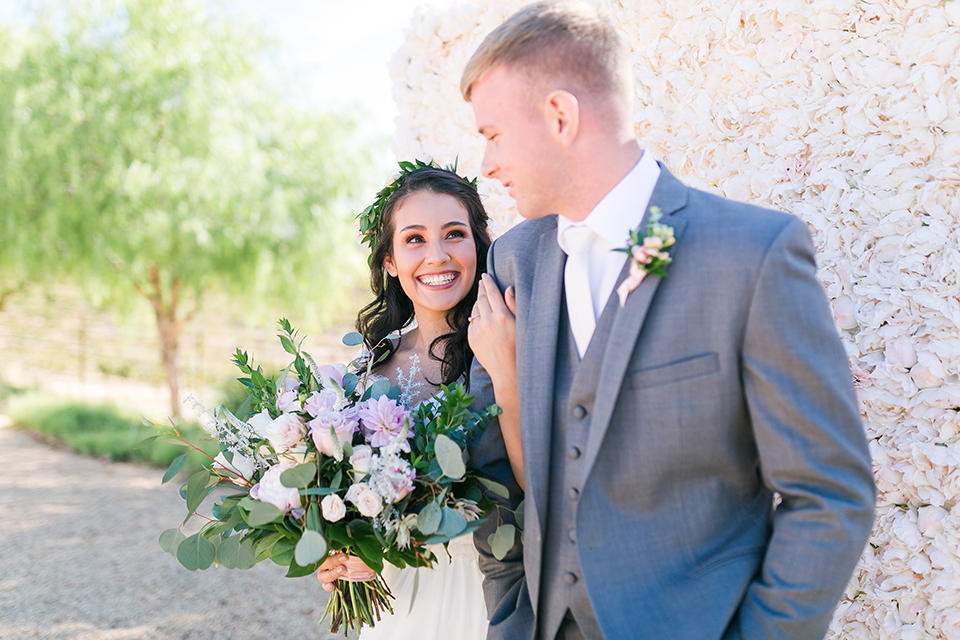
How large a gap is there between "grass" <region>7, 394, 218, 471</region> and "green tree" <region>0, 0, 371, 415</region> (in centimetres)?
87

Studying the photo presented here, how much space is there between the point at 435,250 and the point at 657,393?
1.34 m

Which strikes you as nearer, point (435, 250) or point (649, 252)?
point (649, 252)

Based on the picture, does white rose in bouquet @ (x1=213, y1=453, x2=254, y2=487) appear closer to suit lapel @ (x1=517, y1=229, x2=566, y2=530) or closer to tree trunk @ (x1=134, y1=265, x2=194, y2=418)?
suit lapel @ (x1=517, y1=229, x2=566, y2=530)

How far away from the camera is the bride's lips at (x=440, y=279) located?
2646mm

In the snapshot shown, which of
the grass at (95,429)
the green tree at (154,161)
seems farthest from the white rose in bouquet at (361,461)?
the green tree at (154,161)

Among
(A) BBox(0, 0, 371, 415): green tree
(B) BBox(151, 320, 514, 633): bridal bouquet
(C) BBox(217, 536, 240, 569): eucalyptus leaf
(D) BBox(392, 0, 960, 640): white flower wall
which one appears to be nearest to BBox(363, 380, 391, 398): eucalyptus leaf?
(B) BBox(151, 320, 514, 633): bridal bouquet

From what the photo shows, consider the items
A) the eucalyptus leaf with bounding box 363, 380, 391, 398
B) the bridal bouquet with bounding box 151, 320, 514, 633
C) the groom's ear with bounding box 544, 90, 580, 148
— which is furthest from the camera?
the eucalyptus leaf with bounding box 363, 380, 391, 398

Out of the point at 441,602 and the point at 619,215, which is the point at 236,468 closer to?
the point at 441,602

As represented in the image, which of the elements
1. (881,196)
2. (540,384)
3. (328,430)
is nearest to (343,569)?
(328,430)

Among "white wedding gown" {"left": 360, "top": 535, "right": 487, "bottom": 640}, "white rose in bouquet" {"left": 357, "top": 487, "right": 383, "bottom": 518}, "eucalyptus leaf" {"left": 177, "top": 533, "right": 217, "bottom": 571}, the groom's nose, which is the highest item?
the groom's nose

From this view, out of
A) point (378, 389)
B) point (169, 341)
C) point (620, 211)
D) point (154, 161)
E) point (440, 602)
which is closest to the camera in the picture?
point (620, 211)

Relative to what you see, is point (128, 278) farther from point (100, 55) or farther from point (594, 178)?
point (594, 178)

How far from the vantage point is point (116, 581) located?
214 inches

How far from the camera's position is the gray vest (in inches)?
61.3
